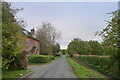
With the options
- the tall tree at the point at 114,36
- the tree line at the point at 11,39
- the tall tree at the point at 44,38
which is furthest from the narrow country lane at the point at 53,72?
the tall tree at the point at 44,38

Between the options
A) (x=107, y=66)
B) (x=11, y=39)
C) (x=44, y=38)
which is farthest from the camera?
(x=44, y=38)

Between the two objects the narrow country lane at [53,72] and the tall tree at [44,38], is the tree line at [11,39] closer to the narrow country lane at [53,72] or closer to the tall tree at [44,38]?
the narrow country lane at [53,72]

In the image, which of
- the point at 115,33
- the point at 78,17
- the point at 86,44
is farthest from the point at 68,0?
the point at 86,44

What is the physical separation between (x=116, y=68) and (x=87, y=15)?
9.57 m

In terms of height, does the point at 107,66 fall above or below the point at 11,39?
below

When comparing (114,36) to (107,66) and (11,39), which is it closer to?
(107,66)

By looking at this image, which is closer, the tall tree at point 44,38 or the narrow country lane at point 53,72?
the narrow country lane at point 53,72

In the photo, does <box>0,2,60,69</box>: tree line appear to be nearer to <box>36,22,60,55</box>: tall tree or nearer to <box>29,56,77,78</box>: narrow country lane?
<box>29,56,77,78</box>: narrow country lane

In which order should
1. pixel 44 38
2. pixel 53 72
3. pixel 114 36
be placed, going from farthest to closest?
pixel 44 38 < pixel 53 72 < pixel 114 36

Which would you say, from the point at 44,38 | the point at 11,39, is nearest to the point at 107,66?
the point at 11,39

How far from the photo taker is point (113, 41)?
5.55 m

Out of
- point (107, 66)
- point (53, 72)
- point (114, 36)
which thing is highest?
point (114, 36)

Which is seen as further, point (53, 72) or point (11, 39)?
point (53, 72)

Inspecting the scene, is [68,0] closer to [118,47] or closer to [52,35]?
[118,47]
